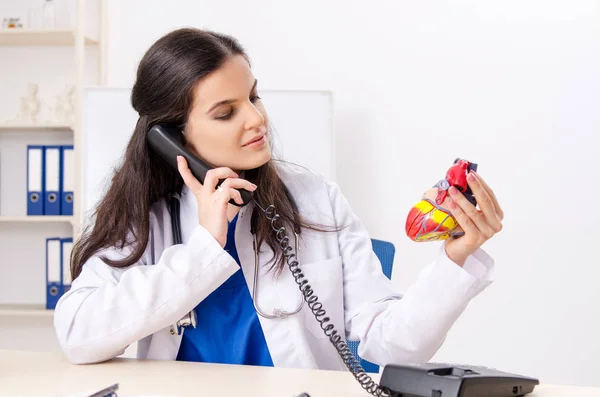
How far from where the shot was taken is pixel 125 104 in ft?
9.43

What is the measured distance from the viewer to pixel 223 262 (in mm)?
1314

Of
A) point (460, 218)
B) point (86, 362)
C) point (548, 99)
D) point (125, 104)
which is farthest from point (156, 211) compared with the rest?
point (548, 99)

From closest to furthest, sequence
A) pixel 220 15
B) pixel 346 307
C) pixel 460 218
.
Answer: pixel 460 218 < pixel 346 307 < pixel 220 15

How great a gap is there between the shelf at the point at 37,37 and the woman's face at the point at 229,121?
6.46 feet

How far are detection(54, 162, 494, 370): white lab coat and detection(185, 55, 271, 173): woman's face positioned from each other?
0.51 feet

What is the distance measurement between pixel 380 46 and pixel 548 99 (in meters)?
0.74

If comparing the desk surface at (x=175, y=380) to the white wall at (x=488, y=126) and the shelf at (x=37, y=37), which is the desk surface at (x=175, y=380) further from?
the shelf at (x=37, y=37)

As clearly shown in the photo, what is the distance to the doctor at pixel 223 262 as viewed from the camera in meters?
1.32

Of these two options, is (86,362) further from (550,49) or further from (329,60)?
(550,49)

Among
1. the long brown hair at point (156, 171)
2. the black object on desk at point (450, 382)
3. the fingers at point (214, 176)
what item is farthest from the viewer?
the long brown hair at point (156, 171)

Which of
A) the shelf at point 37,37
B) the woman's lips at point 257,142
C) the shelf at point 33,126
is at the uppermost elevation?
the shelf at point 37,37

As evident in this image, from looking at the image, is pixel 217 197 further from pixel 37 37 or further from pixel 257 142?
pixel 37 37

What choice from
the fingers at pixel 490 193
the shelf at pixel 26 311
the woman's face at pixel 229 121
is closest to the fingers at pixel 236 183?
the woman's face at pixel 229 121

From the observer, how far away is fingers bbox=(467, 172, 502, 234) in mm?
1116
